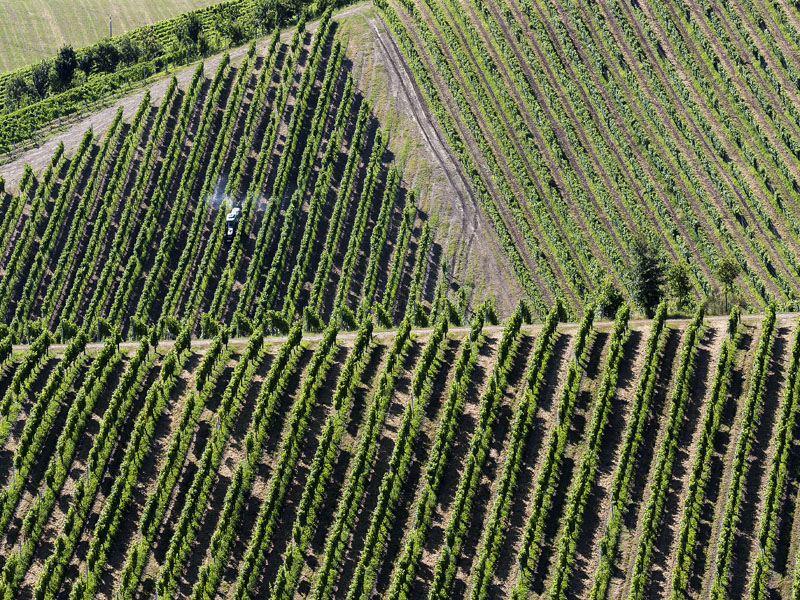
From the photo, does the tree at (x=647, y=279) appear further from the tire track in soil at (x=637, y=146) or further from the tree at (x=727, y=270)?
the tire track in soil at (x=637, y=146)

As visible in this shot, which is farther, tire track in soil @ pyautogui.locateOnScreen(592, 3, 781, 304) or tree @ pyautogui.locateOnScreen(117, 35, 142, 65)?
tree @ pyautogui.locateOnScreen(117, 35, 142, 65)

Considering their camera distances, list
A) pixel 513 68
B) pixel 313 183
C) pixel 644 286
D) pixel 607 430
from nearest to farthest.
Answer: pixel 607 430 < pixel 644 286 < pixel 313 183 < pixel 513 68

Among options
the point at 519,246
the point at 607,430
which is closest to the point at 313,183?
the point at 519,246

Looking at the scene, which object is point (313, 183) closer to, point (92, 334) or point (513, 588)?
point (92, 334)

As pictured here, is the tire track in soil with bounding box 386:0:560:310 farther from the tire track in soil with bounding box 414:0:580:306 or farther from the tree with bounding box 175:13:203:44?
the tree with bounding box 175:13:203:44

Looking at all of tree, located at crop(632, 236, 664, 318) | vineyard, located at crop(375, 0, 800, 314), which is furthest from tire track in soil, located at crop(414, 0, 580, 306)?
tree, located at crop(632, 236, 664, 318)

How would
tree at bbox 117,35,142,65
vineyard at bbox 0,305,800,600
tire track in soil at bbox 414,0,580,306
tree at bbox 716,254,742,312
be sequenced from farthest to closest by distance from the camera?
tree at bbox 117,35,142,65 < tire track in soil at bbox 414,0,580,306 < tree at bbox 716,254,742,312 < vineyard at bbox 0,305,800,600
